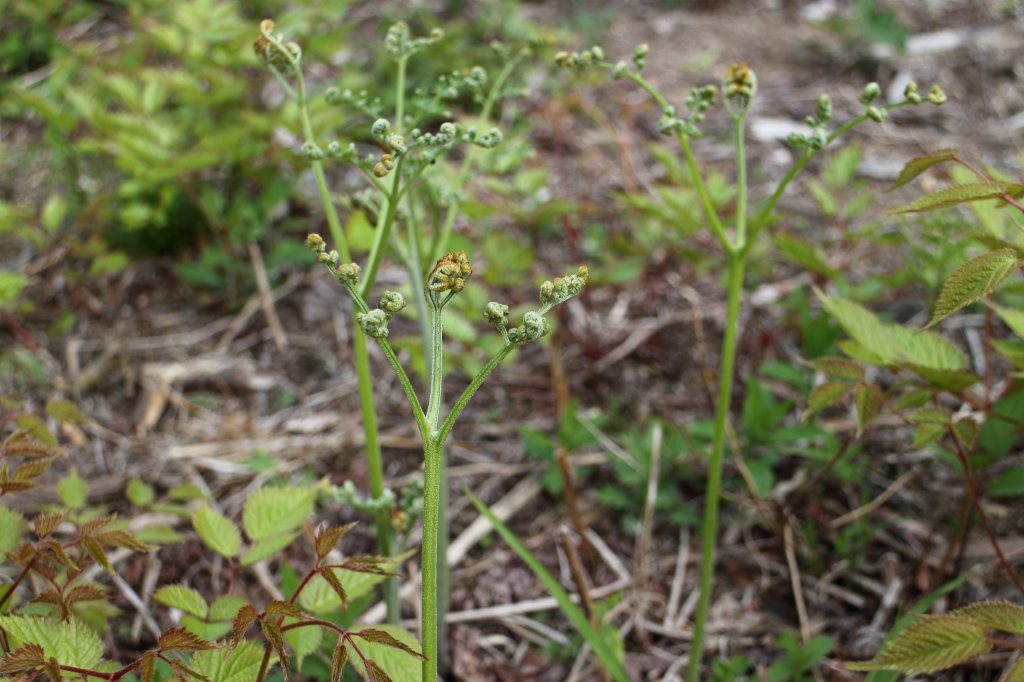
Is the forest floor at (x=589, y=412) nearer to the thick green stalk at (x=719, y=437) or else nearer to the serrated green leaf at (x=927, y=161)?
the thick green stalk at (x=719, y=437)

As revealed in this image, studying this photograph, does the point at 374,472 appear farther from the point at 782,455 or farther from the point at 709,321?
the point at 709,321

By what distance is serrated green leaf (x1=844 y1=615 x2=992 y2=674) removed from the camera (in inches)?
36.0

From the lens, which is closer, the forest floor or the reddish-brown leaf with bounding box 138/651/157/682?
the reddish-brown leaf with bounding box 138/651/157/682

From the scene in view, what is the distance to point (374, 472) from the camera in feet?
4.17

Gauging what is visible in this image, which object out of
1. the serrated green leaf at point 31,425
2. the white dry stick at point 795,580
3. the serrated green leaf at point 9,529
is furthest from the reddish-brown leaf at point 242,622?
the white dry stick at point 795,580

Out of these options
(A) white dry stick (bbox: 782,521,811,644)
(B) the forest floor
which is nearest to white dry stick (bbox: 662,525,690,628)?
(B) the forest floor

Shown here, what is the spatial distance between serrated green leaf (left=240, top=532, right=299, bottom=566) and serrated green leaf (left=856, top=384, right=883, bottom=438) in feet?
3.23

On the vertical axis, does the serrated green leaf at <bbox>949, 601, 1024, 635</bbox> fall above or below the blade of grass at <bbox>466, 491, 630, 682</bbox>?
above

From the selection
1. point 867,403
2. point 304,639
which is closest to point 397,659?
point 304,639

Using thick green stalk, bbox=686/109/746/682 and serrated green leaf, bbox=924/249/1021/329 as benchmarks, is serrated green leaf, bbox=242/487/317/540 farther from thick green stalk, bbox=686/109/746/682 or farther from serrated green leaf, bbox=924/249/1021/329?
serrated green leaf, bbox=924/249/1021/329

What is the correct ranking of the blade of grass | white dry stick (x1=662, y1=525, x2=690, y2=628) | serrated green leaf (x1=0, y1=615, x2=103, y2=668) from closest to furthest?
serrated green leaf (x1=0, y1=615, x2=103, y2=668)
the blade of grass
white dry stick (x1=662, y1=525, x2=690, y2=628)

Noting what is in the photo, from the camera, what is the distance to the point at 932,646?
93 cm

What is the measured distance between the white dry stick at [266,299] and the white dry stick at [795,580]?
1741 millimetres

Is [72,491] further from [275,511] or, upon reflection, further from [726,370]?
[726,370]
